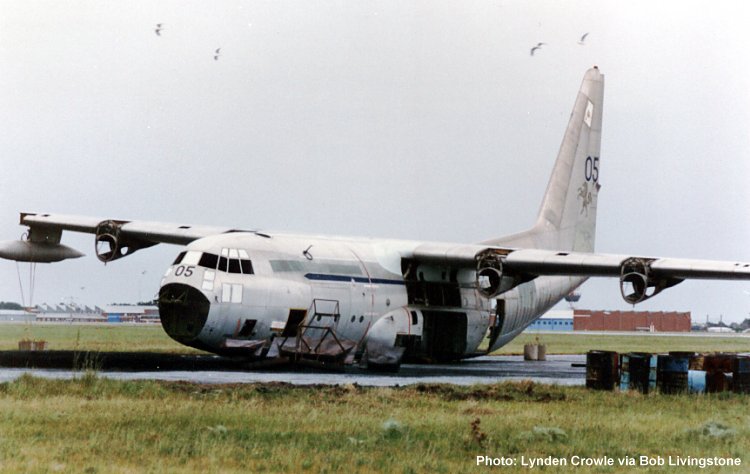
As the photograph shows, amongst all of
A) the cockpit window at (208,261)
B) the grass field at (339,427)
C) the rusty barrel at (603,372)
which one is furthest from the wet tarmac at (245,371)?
the cockpit window at (208,261)

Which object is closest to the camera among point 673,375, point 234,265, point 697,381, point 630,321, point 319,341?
point 673,375

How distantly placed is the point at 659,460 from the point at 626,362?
10.3 m

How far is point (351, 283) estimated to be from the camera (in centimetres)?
2980

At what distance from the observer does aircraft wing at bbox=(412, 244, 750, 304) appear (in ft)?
98.2

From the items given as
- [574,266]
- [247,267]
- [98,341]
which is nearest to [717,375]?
[574,266]

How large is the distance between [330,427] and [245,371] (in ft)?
36.5

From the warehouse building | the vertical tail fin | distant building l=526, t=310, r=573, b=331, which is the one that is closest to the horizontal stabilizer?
the vertical tail fin

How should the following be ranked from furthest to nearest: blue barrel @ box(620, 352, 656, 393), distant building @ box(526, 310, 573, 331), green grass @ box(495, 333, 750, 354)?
distant building @ box(526, 310, 573, 331), green grass @ box(495, 333, 750, 354), blue barrel @ box(620, 352, 656, 393)

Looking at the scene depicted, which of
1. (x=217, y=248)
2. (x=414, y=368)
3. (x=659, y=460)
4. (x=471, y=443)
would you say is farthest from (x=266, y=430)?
(x=414, y=368)

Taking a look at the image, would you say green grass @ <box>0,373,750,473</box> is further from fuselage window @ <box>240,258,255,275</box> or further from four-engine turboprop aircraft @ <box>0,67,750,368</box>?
fuselage window @ <box>240,258,255,275</box>

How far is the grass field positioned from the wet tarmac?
251 centimetres

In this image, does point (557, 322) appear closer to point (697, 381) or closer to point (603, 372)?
point (603, 372)

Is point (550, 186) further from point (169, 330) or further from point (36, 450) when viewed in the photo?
point (36, 450)

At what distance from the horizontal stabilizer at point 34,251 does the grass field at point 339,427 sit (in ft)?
52.0
